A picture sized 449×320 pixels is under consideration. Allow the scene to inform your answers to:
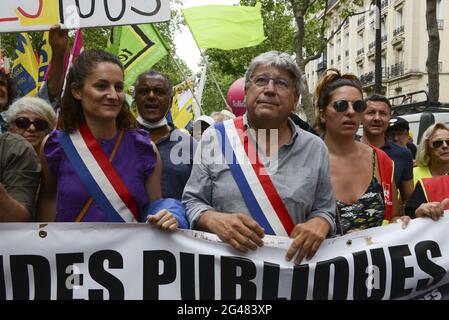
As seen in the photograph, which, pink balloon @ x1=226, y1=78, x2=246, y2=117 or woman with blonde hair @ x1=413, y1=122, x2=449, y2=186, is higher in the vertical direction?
pink balloon @ x1=226, y1=78, x2=246, y2=117

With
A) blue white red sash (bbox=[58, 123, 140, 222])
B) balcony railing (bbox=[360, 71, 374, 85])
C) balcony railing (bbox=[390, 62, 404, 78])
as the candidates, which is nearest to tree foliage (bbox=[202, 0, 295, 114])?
→ balcony railing (bbox=[390, 62, 404, 78])

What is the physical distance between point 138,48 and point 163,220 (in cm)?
420

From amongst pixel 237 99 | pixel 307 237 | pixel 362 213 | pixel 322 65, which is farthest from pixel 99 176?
pixel 322 65

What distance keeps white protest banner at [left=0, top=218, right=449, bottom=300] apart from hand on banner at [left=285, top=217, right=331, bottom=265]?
43 mm

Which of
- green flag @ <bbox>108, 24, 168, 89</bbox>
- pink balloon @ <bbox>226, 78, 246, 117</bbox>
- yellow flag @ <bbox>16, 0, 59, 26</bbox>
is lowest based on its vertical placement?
pink balloon @ <bbox>226, 78, 246, 117</bbox>

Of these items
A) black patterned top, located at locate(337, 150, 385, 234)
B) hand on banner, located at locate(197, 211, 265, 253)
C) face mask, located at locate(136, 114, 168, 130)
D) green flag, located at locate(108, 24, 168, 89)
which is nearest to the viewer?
hand on banner, located at locate(197, 211, 265, 253)

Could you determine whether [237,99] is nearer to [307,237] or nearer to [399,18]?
[307,237]

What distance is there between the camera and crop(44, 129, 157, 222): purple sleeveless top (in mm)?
2809

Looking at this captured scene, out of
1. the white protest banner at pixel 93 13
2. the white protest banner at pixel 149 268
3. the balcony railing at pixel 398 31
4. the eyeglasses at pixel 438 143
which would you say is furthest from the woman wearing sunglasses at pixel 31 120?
the balcony railing at pixel 398 31

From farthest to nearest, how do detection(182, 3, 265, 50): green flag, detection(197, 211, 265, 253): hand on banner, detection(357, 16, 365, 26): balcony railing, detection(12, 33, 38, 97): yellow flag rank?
1. detection(357, 16, 365, 26): balcony railing
2. detection(182, 3, 265, 50): green flag
3. detection(12, 33, 38, 97): yellow flag
4. detection(197, 211, 265, 253): hand on banner

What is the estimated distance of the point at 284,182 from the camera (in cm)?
283

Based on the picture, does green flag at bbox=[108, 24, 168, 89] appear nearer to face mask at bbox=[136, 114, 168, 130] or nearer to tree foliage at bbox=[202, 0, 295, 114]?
face mask at bbox=[136, 114, 168, 130]

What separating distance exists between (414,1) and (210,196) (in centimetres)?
3673

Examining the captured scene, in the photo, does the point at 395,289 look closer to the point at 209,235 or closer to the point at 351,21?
the point at 209,235
